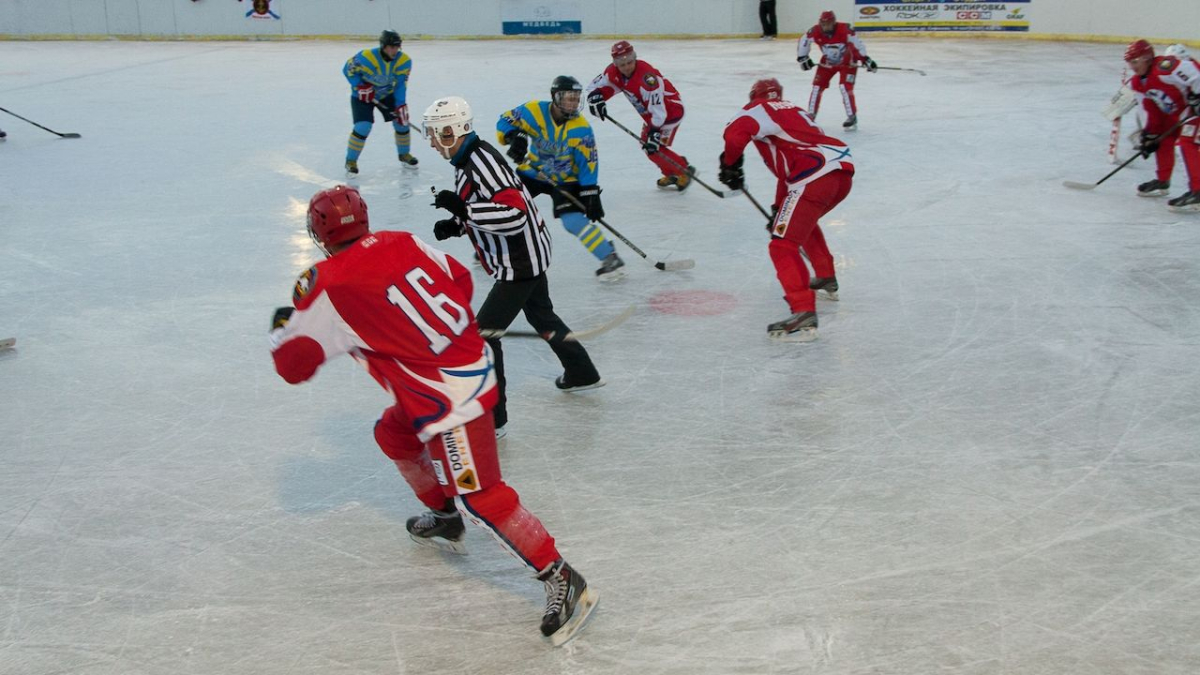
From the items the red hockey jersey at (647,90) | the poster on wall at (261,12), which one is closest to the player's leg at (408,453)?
the red hockey jersey at (647,90)

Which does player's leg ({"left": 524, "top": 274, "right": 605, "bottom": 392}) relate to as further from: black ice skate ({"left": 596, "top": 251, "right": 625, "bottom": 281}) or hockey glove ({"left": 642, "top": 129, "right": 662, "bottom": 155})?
hockey glove ({"left": 642, "top": 129, "right": 662, "bottom": 155})

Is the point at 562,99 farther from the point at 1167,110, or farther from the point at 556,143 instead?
the point at 1167,110

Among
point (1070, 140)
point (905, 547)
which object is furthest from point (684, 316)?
point (1070, 140)

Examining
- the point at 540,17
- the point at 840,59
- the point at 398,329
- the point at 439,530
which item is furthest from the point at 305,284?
the point at 540,17

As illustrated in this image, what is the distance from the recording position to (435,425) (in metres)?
2.59

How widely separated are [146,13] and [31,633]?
17796 mm

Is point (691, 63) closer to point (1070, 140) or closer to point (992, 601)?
point (1070, 140)

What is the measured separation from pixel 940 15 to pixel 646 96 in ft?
36.3

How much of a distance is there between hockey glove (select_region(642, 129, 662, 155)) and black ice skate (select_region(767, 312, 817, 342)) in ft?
7.99

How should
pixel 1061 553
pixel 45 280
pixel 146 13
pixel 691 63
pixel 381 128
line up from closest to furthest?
pixel 1061 553, pixel 45 280, pixel 381 128, pixel 691 63, pixel 146 13

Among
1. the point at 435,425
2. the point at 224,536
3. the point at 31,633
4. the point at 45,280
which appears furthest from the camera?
the point at 45,280

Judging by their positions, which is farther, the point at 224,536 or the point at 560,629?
the point at 224,536

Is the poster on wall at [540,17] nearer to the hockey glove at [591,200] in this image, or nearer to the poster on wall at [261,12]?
the poster on wall at [261,12]

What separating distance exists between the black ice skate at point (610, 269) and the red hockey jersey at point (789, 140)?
3.31 feet
